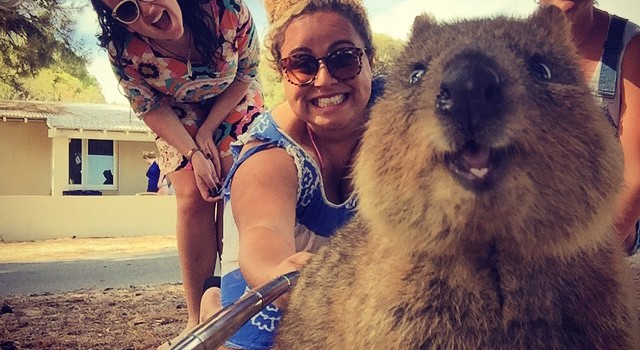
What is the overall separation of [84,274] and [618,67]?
213 inches

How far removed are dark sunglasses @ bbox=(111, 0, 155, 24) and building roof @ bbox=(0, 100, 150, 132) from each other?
680cm

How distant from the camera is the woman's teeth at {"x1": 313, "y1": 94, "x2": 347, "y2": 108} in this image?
175 centimetres

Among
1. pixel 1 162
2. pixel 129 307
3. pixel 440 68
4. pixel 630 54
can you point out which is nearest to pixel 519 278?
pixel 440 68

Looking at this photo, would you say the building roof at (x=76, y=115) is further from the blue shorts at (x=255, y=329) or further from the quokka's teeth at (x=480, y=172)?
the quokka's teeth at (x=480, y=172)

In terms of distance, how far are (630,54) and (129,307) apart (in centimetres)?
352

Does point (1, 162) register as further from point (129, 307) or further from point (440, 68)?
point (440, 68)

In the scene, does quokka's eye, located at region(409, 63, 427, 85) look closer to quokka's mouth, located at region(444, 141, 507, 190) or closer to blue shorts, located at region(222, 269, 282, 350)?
quokka's mouth, located at region(444, 141, 507, 190)

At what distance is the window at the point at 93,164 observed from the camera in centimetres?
1002

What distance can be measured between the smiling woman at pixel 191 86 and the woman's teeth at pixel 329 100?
0.57 meters

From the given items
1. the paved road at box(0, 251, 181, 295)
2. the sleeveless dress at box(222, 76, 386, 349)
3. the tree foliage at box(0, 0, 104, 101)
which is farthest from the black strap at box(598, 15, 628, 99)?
the paved road at box(0, 251, 181, 295)

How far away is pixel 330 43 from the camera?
1734 mm

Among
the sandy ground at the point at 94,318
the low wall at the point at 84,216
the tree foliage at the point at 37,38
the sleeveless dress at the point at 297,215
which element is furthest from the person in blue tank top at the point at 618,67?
A: the low wall at the point at 84,216

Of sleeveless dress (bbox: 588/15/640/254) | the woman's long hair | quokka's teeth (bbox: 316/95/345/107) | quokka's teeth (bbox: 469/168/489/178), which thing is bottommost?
quokka's teeth (bbox: 469/168/489/178)

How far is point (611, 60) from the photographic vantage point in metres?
1.56
